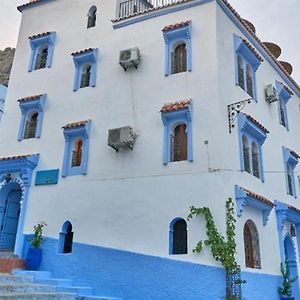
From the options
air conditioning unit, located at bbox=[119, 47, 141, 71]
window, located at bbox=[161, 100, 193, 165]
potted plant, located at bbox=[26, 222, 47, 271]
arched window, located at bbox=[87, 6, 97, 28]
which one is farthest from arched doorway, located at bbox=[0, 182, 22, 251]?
arched window, located at bbox=[87, 6, 97, 28]

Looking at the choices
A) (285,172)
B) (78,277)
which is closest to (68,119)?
(78,277)

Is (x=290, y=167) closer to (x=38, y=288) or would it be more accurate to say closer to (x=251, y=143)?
(x=251, y=143)

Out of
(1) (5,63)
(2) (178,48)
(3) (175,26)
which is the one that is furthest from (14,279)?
(1) (5,63)

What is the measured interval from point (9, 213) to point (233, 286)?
8381mm

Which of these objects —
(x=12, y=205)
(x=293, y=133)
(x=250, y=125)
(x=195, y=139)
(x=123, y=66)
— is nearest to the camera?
(x=195, y=139)

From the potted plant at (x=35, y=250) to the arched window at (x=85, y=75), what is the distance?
5.03m

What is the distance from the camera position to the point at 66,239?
12297mm

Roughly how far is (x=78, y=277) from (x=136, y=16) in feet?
28.7

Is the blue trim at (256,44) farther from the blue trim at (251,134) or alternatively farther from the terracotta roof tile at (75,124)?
the terracotta roof tile at (75,124)

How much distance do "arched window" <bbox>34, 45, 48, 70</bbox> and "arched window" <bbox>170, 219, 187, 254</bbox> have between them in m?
8.48

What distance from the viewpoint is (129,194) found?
11367 mm

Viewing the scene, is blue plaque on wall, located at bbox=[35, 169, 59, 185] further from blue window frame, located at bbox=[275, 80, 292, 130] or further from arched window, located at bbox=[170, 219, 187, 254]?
blue window frame, located at bbox=[275, 80, 292, 130]

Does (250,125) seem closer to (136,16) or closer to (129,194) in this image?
(129,194)

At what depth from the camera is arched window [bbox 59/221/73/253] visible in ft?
39.7
